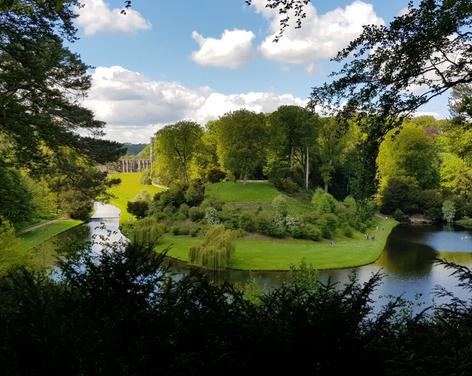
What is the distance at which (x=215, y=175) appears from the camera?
5169 cm

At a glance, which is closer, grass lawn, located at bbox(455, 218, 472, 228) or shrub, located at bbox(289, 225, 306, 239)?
shrub, located at bbox(289, 225, 306, 239)

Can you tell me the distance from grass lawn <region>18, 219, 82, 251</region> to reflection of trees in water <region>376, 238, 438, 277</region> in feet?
85.8

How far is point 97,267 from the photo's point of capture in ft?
14.5

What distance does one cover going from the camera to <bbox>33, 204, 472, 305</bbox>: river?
853 inches

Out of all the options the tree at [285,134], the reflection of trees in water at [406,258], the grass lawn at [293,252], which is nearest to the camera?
the reflection of trees in water at [406,258]

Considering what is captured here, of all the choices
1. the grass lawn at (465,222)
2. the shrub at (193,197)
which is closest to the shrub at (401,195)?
the grass lawn at (465,222)

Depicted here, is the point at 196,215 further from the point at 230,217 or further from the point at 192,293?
the point at 192,293

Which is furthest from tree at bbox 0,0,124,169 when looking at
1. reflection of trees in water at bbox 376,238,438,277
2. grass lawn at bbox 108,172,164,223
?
grass lawn at bbox 108,172,164,223

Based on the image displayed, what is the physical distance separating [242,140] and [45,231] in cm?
2185

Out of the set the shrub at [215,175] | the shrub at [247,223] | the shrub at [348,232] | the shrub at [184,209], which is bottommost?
the shrub at [348,232]

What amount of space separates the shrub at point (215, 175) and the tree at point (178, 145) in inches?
106

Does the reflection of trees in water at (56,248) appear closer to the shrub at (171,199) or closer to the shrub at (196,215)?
the shrub at (171,199)

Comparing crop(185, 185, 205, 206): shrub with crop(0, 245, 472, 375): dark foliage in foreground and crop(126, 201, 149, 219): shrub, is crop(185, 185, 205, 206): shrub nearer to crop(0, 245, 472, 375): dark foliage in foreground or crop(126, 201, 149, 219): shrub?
crop(126, 201, 149, 219): shrub

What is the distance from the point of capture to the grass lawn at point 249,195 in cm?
4237
